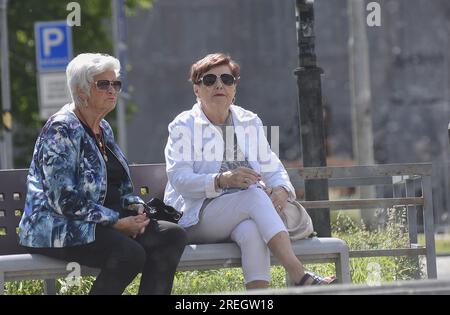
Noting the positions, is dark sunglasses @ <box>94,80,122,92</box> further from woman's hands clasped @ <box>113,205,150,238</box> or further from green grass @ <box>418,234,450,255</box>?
green grass @ <box>418,234,450,255</box>

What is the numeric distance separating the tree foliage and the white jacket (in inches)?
604

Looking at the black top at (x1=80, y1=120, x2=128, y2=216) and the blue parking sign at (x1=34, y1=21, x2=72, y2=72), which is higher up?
the blue parking sign at (x1=34, y1=21, x2=72, y2=72)

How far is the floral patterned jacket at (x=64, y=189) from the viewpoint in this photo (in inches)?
222

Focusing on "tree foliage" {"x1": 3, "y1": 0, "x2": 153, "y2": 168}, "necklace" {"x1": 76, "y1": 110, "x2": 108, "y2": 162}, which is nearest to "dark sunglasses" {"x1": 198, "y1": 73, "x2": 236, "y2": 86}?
"necklace" {"x1": 76, "y1": 110, "x2": 108, "y2": 162}

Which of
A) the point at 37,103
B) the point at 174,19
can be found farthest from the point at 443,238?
the point at 174,19

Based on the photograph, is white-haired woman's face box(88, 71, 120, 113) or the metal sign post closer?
white-haired woman's face box(88, 71, 120, 113)

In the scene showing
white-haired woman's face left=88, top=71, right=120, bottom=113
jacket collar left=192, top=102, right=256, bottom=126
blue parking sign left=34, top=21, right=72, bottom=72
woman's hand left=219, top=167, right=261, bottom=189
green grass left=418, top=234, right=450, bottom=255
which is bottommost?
green grass left=418, top=234, right=450, bottom=255

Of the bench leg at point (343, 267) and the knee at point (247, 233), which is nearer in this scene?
the knee at point (247, 233)

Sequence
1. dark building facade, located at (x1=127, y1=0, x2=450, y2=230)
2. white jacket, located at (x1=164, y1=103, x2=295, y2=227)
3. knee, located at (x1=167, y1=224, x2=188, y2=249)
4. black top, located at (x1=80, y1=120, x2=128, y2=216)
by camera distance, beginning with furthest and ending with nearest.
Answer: dark building facade, located at (x1=127, y1=0, x2=450, y2=230)
white jacket, located at (x1=164, y1=103, x2=295, y2=227)
black top, located at (x1=80, y1=120, x2=128, y2=216)
knee, located at (x1=167, y1=224, x2=188, y2=249)

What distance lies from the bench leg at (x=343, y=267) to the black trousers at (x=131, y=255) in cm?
91

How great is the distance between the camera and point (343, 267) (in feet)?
20.5

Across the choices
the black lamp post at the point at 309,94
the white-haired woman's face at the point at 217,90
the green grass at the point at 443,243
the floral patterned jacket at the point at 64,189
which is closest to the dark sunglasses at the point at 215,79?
the white-haired woman's face at the point at 217,90

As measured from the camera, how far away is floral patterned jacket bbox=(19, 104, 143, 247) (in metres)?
5.63

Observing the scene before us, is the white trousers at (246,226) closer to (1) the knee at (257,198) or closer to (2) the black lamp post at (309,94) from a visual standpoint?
(1) the knee at (257,198)
